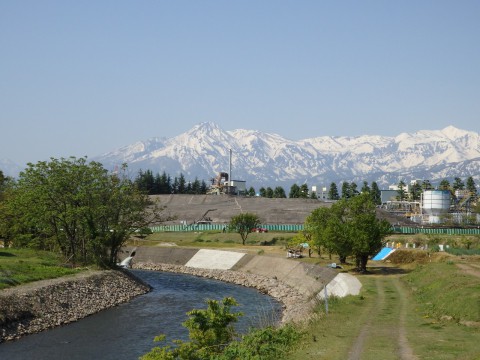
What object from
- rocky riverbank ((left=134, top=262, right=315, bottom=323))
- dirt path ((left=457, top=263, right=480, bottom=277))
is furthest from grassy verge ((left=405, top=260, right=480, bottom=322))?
rocky riverbank ((left=134, top=262, right=315, bottom=323))

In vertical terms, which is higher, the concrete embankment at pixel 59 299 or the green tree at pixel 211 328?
the green tree at pixel 211 328

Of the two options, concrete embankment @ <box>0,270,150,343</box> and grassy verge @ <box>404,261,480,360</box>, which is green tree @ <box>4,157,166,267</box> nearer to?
concrete embankment @ <box>0,270,150,343</box>

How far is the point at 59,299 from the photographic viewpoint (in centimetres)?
6781

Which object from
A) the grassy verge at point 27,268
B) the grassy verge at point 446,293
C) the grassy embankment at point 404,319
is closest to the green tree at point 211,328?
the grassy embankment at point 404,319

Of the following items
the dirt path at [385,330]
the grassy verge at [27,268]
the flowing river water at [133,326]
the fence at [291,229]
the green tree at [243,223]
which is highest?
the green tree at [243,223]

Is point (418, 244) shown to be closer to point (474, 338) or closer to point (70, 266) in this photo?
point (70, 266)

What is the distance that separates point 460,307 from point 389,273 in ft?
123

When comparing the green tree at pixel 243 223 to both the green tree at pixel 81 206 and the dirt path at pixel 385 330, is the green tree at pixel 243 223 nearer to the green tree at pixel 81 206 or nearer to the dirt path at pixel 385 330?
the green tree at pixel 81 206

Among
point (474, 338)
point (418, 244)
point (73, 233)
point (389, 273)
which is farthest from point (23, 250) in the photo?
point (474, 338)

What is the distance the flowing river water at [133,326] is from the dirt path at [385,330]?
353 inches

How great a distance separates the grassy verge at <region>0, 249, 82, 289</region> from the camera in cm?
6931

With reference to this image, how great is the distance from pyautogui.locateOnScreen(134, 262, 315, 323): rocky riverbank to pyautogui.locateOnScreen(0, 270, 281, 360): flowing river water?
5.31 feet

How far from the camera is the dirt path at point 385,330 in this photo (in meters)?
34.3

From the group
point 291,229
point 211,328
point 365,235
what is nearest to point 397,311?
point 211,328
